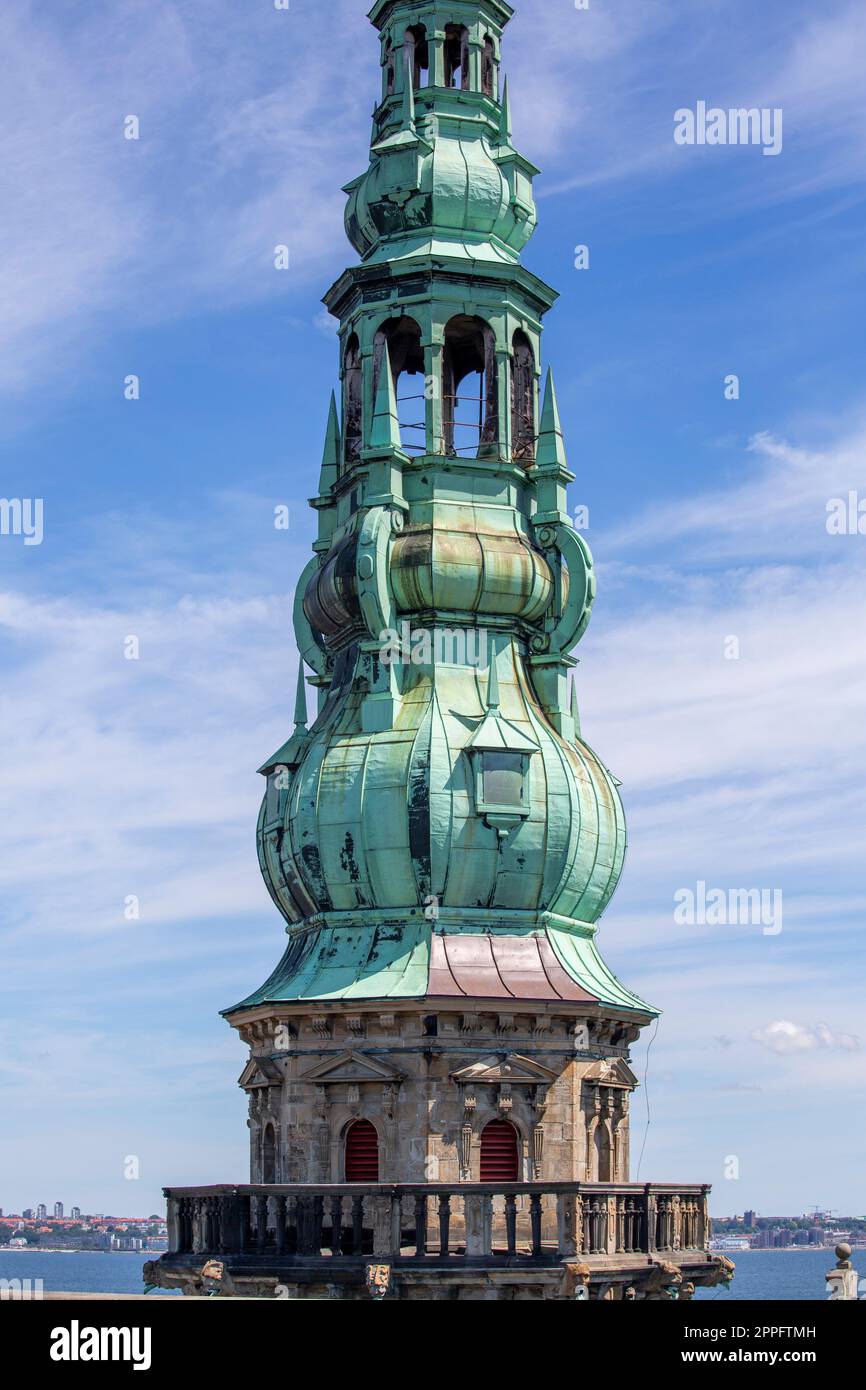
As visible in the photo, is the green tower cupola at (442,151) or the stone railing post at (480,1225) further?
the green tower cupola at (442,151)

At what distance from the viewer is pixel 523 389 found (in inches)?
2167

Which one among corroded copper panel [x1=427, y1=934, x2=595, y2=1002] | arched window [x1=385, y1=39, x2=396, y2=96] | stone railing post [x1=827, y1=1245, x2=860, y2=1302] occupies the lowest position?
stone railing post [x1=827, y1=1245, x2=860, y2=1302]

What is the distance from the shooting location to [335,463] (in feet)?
182

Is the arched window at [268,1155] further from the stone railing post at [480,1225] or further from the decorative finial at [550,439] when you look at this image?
the decorative finial at [550,439]

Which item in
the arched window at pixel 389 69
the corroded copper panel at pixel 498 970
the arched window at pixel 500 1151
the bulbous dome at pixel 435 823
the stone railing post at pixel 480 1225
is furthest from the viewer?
the arched window at pixel 389 69

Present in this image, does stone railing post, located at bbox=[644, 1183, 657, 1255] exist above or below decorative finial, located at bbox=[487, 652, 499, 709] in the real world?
below

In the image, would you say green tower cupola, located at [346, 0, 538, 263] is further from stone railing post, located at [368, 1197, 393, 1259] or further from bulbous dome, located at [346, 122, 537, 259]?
stone railing post, located at [368, 1197, 393, 1259]

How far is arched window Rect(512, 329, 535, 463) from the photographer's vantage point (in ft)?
180

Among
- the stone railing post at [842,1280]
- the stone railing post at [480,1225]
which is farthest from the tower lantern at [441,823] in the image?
the stone railing post at [842,1280]

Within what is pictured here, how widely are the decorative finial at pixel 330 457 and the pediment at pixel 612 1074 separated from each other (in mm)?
16410

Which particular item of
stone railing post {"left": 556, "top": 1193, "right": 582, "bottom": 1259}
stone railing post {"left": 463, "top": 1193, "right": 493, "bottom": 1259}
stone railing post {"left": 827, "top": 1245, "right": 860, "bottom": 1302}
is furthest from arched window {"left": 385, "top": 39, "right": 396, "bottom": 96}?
stone railing post {"left": 827, "top": 1245, "right": 860, "bottom": 1302}

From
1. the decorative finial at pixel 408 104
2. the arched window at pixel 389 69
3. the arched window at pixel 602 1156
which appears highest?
the arched window at pixel 389 69

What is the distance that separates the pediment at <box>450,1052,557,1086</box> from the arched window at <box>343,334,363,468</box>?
16655 mm

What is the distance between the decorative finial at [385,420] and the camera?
52188 mm
